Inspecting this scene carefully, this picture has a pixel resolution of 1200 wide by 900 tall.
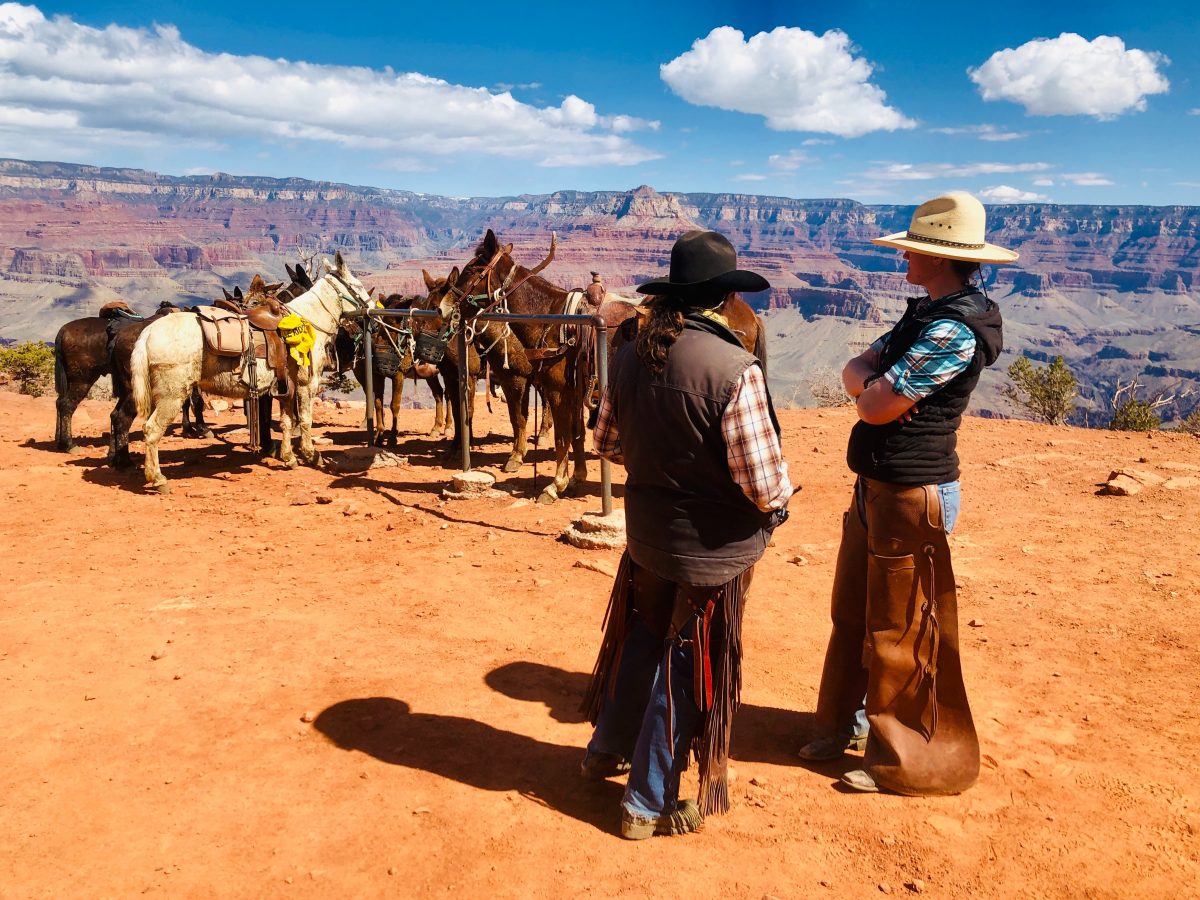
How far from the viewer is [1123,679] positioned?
448 centimetres

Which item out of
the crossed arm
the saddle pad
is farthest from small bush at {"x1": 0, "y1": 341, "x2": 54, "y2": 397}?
Answer: the crossed arm

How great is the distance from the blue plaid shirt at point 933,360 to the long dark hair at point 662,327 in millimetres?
774

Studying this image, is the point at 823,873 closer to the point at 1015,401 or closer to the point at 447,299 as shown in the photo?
the point at 447,299

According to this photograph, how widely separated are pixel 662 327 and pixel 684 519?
719 mm

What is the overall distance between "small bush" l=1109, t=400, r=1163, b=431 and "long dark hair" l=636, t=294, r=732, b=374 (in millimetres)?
16105

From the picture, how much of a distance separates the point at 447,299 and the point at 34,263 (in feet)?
711

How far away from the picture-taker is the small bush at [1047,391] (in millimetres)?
18914

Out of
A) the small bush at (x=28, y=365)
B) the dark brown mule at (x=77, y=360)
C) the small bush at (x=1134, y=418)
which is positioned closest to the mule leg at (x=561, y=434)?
the dark brown mule at (x=77, y=360)

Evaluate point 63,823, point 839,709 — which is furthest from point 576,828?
point 63,823

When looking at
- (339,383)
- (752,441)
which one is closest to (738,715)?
(752,441)

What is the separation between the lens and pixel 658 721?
9.62 feet

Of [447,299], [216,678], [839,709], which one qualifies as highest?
[447,299]

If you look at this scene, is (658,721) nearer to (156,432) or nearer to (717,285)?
(717,285)

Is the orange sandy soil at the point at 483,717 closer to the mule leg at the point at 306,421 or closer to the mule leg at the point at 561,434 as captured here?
the mule leg at the point at 561,434
